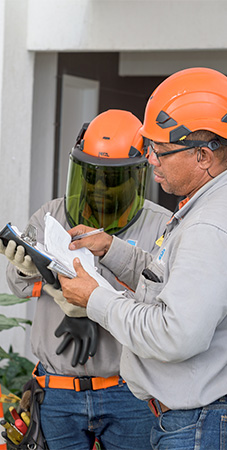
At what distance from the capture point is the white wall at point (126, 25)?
3770 mm

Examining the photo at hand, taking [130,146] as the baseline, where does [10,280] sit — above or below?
below

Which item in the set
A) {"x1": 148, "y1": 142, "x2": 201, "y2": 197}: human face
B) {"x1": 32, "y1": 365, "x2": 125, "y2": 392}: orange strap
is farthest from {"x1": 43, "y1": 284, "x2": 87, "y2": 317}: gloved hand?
{"x1": 148, "y1": 142, "x2": 201, "y2": 197}: human face

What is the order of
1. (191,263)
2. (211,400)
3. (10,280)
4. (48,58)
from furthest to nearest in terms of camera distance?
1. (48,58)
2. (10,280)
3. (211,400)
4. (191,263)

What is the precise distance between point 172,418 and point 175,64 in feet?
15.7

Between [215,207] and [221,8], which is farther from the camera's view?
[221,8]

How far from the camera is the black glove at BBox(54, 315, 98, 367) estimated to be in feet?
7.92

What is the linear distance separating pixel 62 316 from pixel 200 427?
0.90 meters

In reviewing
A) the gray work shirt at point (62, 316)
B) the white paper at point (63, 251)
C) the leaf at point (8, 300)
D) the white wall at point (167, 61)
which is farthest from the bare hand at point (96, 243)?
the white wall at point (167, 61)


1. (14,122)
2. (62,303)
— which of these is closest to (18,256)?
(62,303)

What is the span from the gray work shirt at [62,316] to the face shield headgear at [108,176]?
0.20 feet

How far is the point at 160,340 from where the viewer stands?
5.38ft

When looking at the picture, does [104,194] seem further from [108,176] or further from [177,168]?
[177,168]

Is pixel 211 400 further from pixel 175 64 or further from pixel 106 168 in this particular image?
pixel 175 64

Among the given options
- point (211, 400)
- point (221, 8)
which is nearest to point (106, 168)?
point (211, 400)
